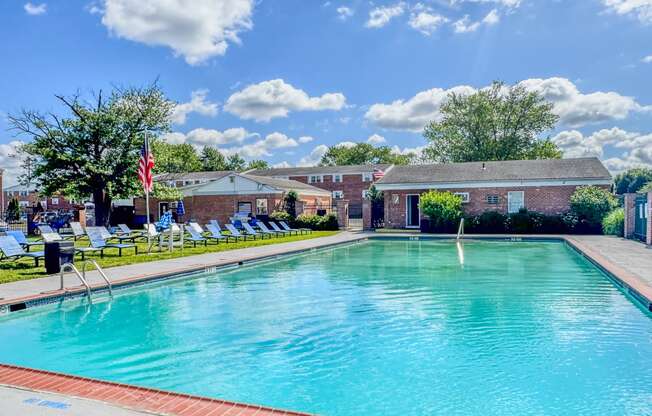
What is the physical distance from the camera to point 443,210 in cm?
2691

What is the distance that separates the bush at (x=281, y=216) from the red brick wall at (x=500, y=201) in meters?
6.29

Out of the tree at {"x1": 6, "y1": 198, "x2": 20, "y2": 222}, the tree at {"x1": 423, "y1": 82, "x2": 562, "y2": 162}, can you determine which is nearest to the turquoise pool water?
the tree at {"x1": 6, "y1": 198, "x2": 20, "y2": 222}

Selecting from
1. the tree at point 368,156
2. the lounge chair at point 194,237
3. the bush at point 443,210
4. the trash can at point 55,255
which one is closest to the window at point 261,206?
the bush at point 443,210

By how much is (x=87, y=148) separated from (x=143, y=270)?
17.7 m

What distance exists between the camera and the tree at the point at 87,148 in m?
26.2

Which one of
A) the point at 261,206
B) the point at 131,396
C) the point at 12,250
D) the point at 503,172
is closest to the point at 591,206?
the point at 503,172

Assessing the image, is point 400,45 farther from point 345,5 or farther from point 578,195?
point 578,195

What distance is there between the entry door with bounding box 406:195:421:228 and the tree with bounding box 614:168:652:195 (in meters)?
62.0

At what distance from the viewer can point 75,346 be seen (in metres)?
6.74

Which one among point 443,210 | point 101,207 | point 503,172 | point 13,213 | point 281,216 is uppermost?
point 503,172

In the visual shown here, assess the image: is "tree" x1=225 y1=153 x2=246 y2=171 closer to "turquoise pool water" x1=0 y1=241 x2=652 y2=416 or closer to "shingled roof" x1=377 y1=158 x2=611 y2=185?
"shingled roof" x1=377 y1=158 x2=611 y2=185

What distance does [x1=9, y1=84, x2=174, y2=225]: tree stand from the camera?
26250 millimetres

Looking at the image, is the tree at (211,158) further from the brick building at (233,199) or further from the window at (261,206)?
the window at (261,206)

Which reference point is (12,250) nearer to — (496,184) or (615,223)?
(496,184)
